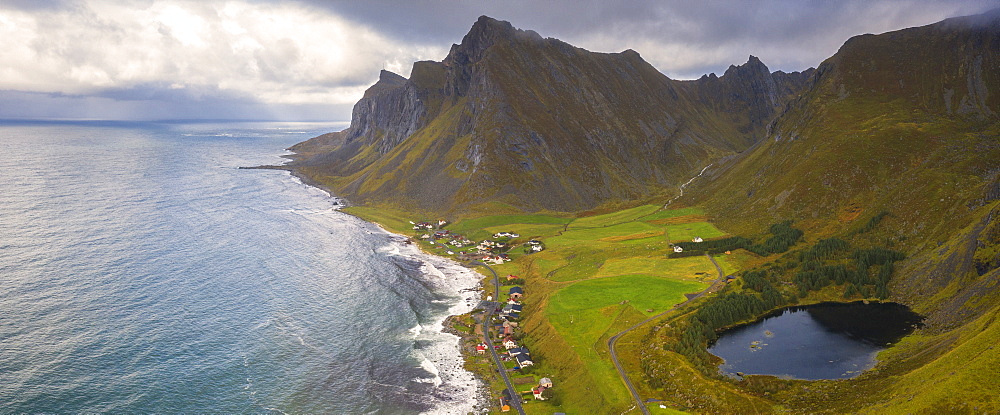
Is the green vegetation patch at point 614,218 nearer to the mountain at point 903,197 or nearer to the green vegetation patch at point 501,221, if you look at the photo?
the green vegetation patch at point 501,221

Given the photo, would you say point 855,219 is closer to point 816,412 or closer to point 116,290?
point 816,412

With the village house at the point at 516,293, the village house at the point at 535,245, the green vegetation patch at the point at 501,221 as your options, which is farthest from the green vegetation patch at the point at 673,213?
the village house at the point at 516,293

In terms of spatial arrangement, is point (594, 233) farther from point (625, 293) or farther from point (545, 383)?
point (545, 383)

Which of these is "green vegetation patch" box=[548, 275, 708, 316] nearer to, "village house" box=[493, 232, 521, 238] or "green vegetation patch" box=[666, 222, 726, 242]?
"green vegetation patch" box=[666, 222, 726, 242]

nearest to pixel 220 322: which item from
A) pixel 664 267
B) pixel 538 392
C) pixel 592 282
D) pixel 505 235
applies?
pixel 538 392

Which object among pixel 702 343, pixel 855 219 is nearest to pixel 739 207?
pixel 855 219
